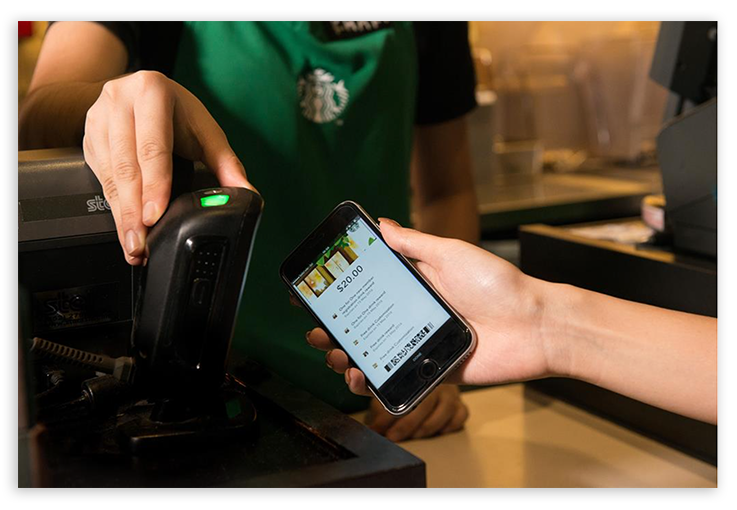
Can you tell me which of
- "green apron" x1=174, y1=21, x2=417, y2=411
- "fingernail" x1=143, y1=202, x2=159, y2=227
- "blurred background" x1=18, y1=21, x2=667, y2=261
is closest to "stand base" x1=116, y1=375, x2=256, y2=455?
"fingernail" x1=143, y1=202, x2=159, y2=227

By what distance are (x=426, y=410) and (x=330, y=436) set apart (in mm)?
438

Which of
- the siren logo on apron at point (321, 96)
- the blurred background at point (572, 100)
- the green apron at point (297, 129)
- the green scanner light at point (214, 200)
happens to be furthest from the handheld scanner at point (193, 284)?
the blurred background at point (572, 100)

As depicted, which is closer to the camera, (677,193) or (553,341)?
(553,341)

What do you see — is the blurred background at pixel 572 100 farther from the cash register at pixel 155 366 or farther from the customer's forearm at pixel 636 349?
the cash register at pixel 155 366

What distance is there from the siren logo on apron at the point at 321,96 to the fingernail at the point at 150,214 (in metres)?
0.36

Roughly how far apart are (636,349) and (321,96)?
0.39 m

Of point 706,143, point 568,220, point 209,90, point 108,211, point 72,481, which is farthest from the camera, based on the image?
point 568,220

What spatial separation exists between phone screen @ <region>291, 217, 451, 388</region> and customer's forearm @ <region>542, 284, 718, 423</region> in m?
0.12

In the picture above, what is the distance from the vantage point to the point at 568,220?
1.89m

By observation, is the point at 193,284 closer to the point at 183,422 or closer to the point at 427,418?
the point at 183,422

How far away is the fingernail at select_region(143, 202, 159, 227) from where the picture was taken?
49cm

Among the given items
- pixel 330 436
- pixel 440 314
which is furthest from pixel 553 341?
pixel 330 436

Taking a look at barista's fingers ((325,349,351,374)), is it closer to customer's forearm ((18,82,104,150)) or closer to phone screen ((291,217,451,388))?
phone screen ((291,217,451,388))

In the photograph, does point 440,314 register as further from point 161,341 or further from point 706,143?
point 706,143
